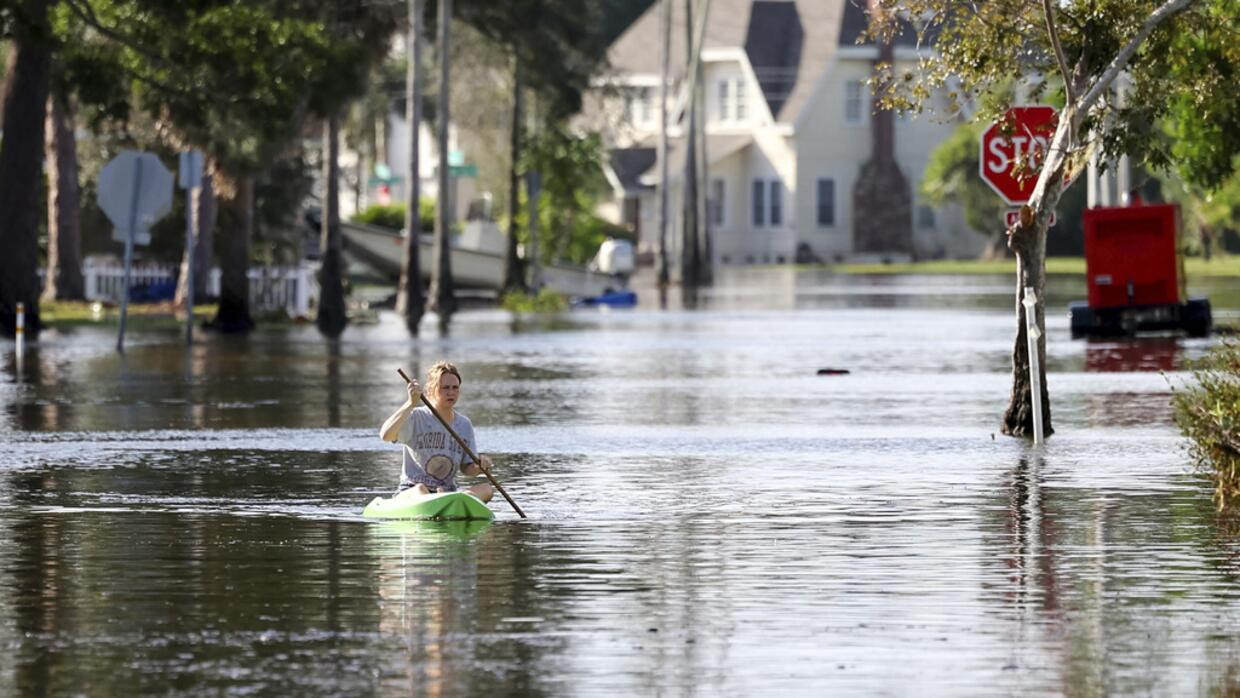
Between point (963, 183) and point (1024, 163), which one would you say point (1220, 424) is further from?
point (963, 183)

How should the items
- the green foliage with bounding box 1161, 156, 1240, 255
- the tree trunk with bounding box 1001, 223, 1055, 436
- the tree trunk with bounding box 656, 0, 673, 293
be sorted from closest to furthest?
the tree trunk with bounding box 1001, 223, 1055, 436 < the tree trunk with bounding box 656, 0, 673, 293 < the green foliage with bounding box 1161, 156, 1240, 255

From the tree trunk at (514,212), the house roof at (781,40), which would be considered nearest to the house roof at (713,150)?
the house roof at (781,40)

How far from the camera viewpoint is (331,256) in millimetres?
53875

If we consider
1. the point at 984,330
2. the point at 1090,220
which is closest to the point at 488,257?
the point at 984,330

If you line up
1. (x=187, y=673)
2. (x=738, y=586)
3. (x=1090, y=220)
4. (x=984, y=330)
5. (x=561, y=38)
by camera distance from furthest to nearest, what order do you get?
(x=561, y=38) < (x=984, y=330) < (x=1090, y=220) < (x=738, y=586) < (x=187, y=673)

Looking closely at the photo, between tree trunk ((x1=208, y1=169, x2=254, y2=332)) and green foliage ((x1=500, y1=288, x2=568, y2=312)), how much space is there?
49.0ft

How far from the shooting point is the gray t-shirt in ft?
55.6

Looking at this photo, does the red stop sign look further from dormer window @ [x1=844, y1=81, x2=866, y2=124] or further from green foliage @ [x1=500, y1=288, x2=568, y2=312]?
dormer window @ [x1=844, y1=81, x2=866, y2=124]

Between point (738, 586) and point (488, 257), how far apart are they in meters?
60.8

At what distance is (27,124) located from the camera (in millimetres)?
45125

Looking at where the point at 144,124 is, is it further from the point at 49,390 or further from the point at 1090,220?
the point at 49,390

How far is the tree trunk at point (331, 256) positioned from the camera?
52344 mm

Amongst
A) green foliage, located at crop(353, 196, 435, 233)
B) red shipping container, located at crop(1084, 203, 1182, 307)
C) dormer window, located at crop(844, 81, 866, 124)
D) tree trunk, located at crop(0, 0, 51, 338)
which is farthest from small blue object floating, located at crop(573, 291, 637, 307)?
dormer window, located at crop(844, 81, 866, 124)

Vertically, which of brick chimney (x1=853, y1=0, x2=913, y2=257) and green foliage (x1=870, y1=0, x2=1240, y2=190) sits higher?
brick chimney (x1=853, y1=0, x2=913, y2=257)
